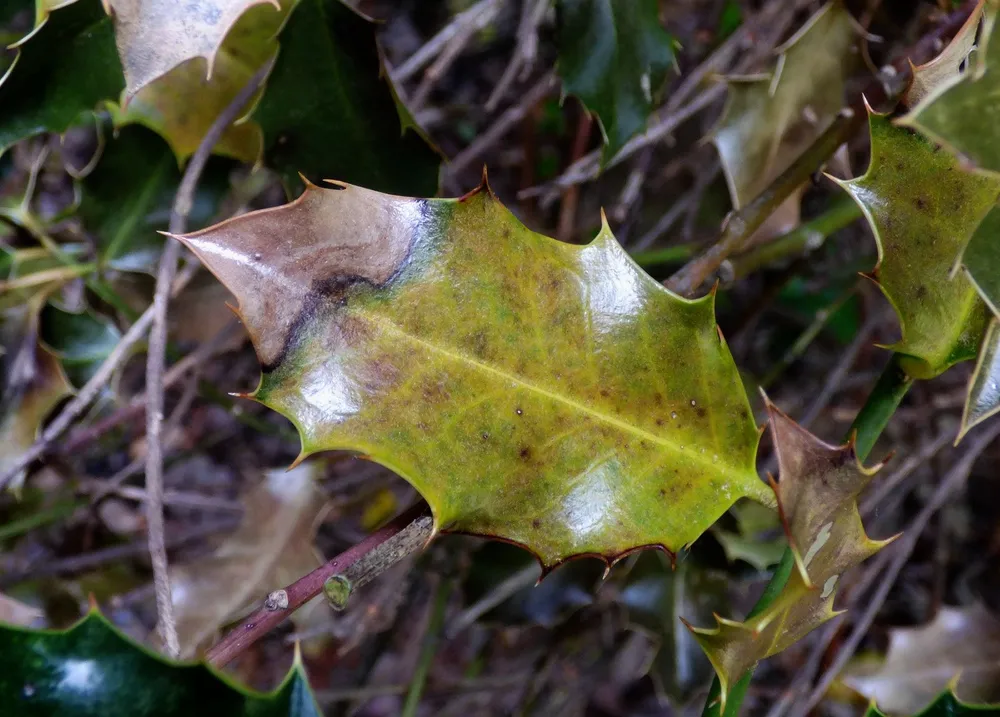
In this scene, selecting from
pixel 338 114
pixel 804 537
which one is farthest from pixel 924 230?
pixel 338 114

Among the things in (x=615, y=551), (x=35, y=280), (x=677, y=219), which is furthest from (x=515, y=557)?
(x=35, y=280)

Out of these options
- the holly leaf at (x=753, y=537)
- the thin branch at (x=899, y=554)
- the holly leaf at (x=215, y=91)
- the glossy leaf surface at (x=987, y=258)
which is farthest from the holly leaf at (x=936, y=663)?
the holly leaf at (x=215, y=91)

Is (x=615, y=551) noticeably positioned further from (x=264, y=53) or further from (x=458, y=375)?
(x=264, y=53)

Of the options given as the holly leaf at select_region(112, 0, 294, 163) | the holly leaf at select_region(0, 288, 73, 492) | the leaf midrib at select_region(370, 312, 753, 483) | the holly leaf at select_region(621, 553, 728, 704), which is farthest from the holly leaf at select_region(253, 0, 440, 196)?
the holly leaf at select_region(621, 553, 728, 704)

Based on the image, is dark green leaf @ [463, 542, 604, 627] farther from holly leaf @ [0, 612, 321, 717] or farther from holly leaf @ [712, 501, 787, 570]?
holly leaf @ [0, 612, 321, 717]

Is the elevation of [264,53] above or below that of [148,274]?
above

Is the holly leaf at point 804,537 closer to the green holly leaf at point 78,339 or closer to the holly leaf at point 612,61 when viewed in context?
the holly leaf at point 612,61

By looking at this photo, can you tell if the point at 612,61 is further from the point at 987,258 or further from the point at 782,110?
the point at 987,258
